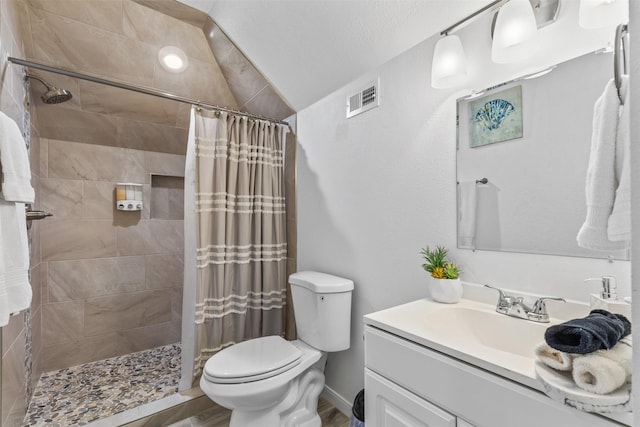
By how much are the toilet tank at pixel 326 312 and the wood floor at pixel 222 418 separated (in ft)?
1.51

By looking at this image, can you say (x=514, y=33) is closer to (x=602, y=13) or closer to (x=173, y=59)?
(x=602, y=13)

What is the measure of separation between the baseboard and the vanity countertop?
1016mm

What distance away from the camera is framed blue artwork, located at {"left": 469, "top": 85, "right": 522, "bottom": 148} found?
114 centimetres

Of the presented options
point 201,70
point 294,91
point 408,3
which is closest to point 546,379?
point 408,3

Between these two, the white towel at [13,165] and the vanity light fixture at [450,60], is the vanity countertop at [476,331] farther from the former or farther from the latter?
the white towel at [13,165]


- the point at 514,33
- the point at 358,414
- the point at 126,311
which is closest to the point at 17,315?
the point at 126,311

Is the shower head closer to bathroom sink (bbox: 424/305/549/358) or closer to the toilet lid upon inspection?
the toilet lid

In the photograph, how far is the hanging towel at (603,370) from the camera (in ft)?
1.87

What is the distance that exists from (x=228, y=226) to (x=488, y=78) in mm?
1677

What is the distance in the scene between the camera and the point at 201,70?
2352 mm

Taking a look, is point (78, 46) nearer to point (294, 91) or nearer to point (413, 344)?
point (294, 91)

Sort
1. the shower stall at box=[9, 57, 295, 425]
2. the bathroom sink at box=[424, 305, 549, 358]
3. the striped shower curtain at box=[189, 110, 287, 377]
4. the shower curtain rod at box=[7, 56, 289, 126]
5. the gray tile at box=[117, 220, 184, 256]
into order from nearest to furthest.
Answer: the bathroom sink at box=[424, 305, 549, 358], the shower curtain rod at box=[7, 56, 289, 126], the striped shower curtain at box=[189, 110, 287, 377], the shower stall at box=[9, 57, 295, 425], the gray tile at box=[117, 220, 184, 256]

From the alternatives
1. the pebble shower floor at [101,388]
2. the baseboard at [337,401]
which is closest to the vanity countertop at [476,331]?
Result: the baseboard at [337,401]

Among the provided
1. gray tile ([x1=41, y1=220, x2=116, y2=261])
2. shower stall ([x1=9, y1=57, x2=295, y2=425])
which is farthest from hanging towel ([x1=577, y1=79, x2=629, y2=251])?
gray tile ([x1=41, y1=220, x2=116, y2=261])
